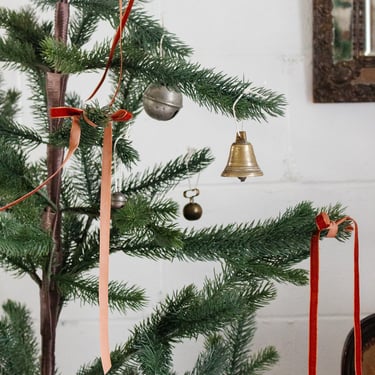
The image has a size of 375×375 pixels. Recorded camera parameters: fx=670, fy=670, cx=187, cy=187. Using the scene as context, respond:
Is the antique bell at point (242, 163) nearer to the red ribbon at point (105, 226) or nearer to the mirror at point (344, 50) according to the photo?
the red ribbon at point (105, 226)

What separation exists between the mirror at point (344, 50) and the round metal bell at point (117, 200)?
1.82 ft

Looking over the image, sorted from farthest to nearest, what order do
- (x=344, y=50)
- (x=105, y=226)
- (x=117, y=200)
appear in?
(x=344, y=50)
(x=117, y=200)
(x=105, y=226)

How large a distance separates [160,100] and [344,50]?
58 cm

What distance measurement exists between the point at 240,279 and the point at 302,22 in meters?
0.55

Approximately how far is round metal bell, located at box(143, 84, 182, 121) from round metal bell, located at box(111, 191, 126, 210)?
10cm

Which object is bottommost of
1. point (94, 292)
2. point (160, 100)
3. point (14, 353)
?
point (14, 353)

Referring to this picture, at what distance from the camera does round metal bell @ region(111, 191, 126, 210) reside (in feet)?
2.42

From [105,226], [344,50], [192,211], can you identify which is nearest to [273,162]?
[344,50]

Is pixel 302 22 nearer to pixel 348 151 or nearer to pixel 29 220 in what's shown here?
pixel 348 151

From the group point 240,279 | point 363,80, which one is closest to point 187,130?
point 363,80

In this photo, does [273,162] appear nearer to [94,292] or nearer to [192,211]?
[192,211]

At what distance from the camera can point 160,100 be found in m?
0.70

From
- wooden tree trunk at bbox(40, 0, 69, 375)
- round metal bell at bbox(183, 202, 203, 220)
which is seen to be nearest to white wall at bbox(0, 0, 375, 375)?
round metal bell at bbox(183, 202, 203, 220)

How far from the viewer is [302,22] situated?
1.19m
